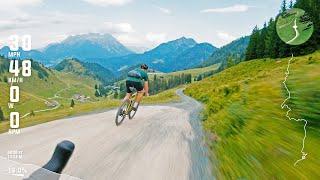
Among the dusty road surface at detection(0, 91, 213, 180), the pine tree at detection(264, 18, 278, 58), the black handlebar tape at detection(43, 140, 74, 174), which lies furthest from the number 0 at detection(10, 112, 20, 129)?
the pine tree at detection(264, 18, 278, 58)

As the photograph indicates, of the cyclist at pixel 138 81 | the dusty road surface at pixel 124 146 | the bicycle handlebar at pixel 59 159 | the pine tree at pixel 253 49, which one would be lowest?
the dusty road surface at pixel 124 146

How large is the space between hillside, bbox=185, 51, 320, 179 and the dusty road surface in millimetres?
675

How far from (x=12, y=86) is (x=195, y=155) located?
14.7ft

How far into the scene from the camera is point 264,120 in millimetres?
7582

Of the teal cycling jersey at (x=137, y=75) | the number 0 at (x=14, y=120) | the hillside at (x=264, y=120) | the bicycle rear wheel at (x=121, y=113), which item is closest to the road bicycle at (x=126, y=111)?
the bicycle rear wheel at (x=121, y=113)

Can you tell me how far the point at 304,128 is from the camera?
19.3ft

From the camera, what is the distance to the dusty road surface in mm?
7246

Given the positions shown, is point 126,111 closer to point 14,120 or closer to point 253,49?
point 14,120

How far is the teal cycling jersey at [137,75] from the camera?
10086 millimetres

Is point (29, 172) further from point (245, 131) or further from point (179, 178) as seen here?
point (245, 131)

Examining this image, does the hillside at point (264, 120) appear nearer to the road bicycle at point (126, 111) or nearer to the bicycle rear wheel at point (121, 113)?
the road bicycle at point (126, 111)

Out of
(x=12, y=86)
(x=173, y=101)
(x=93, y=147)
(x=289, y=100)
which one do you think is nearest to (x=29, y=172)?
(x=12, y=86)

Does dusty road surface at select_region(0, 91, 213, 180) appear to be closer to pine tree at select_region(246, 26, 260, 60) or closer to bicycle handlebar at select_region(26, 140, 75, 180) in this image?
bicycle handlebar at select_region(26, 140, 75, 180)

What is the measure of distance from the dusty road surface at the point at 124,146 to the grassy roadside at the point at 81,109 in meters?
0.20
